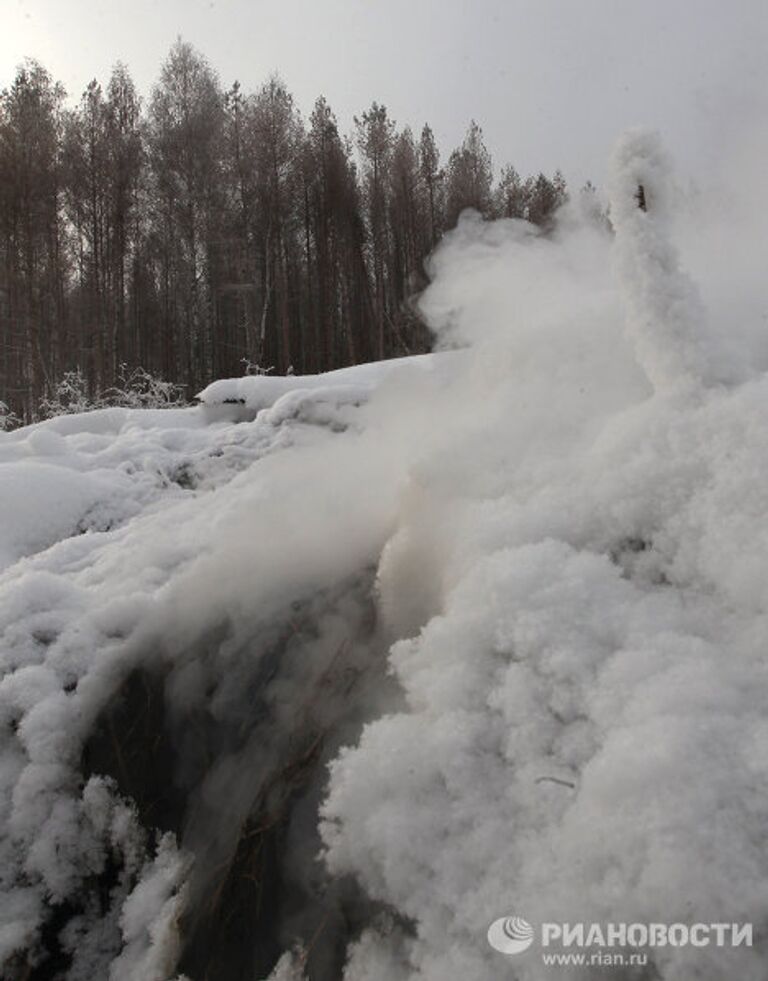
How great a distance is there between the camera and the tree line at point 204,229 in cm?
1548

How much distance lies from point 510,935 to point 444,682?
40cm

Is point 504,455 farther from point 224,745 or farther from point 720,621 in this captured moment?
point 224,745

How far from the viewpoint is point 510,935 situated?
892 mm

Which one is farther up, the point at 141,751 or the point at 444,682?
the point at 444,682

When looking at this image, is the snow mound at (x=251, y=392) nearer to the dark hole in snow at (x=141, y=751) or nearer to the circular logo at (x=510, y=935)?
the dark hole in snow at (x=141, y=751)

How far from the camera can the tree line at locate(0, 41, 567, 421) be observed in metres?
15.5

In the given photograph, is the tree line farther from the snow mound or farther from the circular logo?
the circular logo

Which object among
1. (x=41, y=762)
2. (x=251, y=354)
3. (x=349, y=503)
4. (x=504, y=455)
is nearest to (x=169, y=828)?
(x=41, y=762)

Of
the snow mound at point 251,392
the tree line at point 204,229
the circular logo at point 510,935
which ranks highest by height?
the tree line at point 204,229

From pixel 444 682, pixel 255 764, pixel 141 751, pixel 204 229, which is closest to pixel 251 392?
pixel 141 751

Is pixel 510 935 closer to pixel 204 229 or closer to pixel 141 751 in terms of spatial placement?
pixel 141 751

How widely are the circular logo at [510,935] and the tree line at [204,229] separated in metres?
13.7

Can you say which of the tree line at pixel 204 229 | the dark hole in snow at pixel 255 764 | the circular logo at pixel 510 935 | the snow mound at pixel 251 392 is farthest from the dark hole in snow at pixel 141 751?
the tree line at pixel 204 229

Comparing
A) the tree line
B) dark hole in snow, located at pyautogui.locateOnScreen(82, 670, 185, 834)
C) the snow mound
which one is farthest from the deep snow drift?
the tree line
